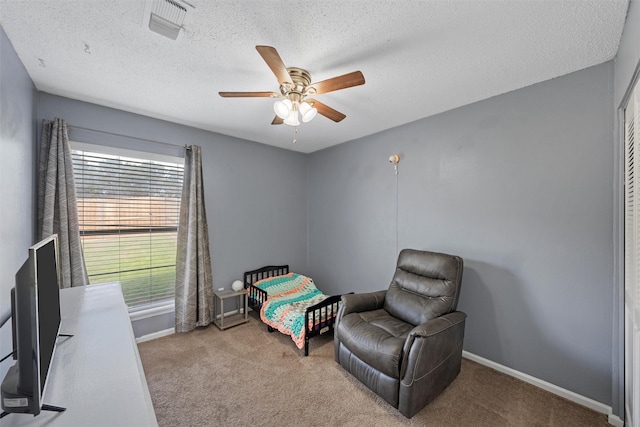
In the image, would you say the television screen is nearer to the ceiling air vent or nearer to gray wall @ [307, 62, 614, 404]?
the ceiling air vent

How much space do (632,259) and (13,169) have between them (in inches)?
153

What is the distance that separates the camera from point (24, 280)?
0.74 metres

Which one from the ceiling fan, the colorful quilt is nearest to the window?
the colorful quilt

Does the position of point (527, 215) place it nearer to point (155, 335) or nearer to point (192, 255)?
point (192, 255)

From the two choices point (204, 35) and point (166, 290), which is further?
point (166, 290)

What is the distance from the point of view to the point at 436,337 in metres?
1.80

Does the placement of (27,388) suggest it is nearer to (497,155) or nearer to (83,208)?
(83,208)

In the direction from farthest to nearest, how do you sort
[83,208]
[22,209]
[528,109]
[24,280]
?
[83,208], [528,109], [22,209], [24,280]

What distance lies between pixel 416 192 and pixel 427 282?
3.45 feet

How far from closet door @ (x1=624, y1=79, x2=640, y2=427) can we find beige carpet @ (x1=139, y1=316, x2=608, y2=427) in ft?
1.95

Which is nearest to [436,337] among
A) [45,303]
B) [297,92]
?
[297,92]

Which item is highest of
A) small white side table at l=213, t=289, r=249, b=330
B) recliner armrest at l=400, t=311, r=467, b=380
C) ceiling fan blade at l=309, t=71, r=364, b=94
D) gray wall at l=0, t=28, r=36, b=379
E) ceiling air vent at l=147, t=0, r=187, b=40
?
ceiling air vent at l=147, t=0, r=187, b=40

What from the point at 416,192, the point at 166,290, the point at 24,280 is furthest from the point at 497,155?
the point at 166,290

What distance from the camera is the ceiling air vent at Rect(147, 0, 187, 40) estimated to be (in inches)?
51.6
